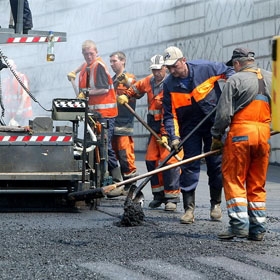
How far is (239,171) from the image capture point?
7.34m

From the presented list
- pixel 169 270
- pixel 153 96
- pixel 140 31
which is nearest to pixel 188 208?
pixel 153 96

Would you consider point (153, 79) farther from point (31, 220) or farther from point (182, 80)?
point (31, 220)

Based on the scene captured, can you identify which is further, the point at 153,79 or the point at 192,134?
the point at 153,79

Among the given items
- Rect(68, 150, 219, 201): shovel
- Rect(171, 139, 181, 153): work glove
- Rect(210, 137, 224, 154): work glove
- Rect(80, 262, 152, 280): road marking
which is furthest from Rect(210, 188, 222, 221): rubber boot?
Rect(80, 262, 152, 280): road marking

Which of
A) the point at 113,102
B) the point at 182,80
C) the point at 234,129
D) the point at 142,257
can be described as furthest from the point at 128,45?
the point at 142,257

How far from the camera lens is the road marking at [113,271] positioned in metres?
5.71

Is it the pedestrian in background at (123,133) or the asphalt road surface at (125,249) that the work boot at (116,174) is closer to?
the pedestrian in background at (123,133)

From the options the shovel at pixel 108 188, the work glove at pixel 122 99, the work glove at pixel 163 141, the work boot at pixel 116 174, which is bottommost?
the work boot at pixel 116 174

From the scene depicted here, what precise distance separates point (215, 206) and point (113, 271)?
116 inches

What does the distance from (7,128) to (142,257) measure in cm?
325

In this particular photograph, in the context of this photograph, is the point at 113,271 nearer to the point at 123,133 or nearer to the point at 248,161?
the point at 248,161

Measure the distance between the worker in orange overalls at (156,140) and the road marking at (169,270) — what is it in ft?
11.2

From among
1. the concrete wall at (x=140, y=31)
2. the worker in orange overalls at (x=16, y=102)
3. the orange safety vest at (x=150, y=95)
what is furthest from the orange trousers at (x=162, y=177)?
the worker in orange overalls at (x=16, y=102)

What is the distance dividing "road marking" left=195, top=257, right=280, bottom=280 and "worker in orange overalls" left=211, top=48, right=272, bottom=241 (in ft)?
3.23
